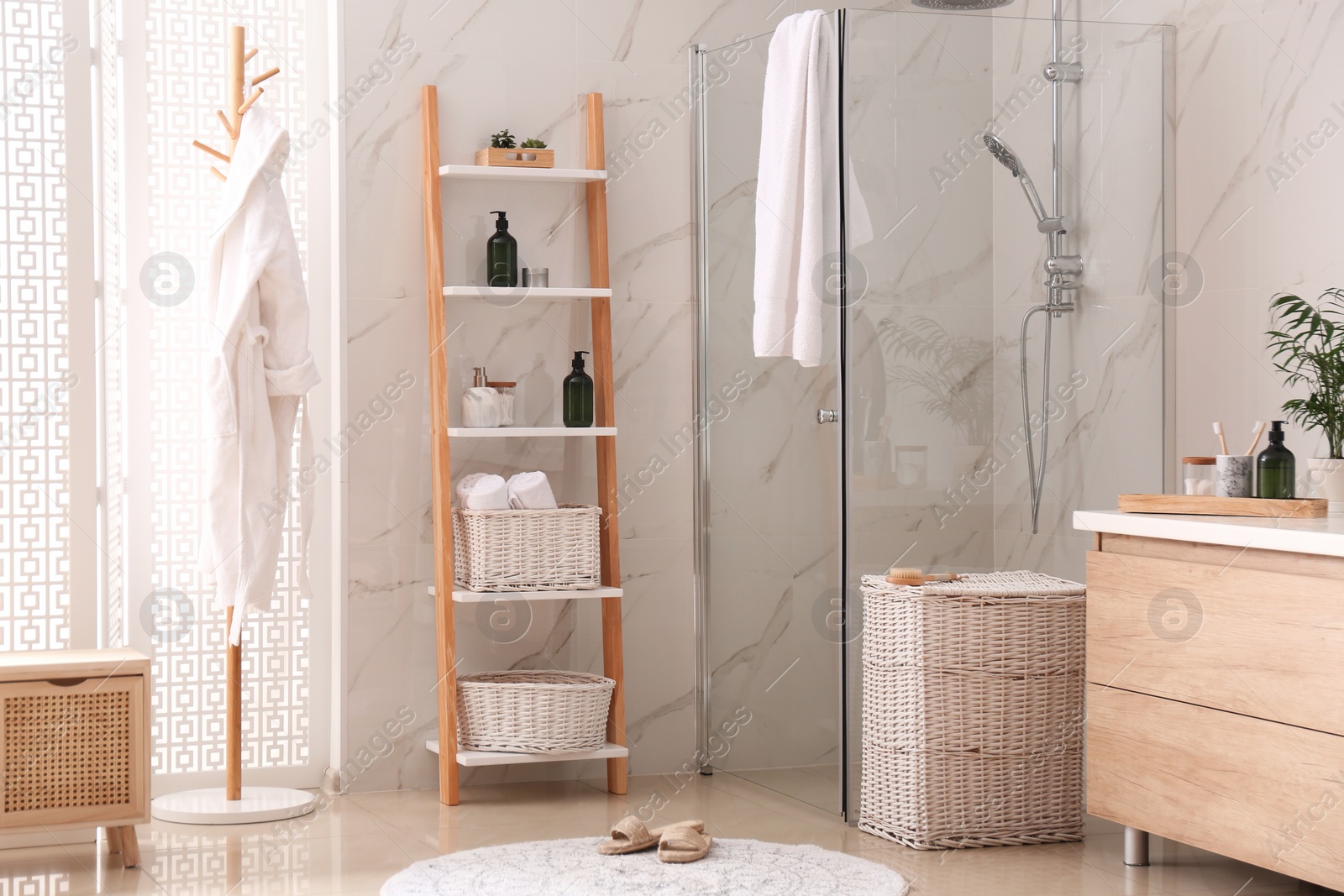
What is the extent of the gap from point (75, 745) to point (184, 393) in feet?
3.20

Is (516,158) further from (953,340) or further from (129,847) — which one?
(129,847)

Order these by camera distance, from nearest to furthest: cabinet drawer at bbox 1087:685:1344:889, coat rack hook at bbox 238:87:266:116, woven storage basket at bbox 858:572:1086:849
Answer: cabinet drawer at bbox 1087:685:1344:889, woven storage basket at bbox 858:572:1086:849, coat rack hook at bbox 238:87:266:116

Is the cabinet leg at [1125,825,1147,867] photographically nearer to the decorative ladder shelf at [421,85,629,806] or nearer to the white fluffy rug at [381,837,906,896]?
the white fluffy rug at [381,837,906,896]

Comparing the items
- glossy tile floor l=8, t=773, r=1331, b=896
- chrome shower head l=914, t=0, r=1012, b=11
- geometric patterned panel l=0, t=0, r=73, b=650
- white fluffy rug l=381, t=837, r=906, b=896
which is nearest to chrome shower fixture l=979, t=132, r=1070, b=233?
chrome shower head l=914, t=0, r=1012, b=11

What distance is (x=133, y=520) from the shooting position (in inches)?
135

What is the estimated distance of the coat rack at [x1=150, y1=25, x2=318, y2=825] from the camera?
319 cm

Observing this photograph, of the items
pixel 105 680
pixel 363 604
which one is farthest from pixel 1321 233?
pixel 105 680

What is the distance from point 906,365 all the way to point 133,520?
1942 millimetres

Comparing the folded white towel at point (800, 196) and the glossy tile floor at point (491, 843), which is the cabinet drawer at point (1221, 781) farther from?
the folded white towel at point (800, 196)

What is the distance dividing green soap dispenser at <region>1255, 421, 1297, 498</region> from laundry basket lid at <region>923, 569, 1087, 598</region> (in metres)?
0.44

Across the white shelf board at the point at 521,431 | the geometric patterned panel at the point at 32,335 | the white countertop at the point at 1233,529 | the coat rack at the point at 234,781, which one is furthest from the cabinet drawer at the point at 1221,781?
the geometric patterned panel at the point at 32,335

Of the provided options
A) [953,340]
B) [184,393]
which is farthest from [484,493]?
[953,340]

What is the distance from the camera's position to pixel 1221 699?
8.24ft

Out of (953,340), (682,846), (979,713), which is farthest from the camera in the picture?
(953,340)
